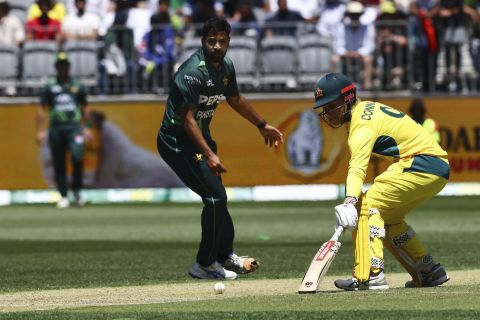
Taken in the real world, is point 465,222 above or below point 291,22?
below

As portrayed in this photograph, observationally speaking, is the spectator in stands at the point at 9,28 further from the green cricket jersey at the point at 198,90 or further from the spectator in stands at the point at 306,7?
the green cricket jersey at the point at 198,90

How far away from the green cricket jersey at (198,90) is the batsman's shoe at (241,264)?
1.18 metres

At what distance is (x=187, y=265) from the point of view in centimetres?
1368

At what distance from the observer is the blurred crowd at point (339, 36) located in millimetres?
24859

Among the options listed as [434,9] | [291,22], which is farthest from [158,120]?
[434,9]

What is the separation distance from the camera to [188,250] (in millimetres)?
15555

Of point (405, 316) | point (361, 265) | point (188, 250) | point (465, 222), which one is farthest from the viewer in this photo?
point (465, 222)

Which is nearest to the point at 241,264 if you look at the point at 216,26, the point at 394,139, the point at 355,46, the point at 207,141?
the point at 207,141

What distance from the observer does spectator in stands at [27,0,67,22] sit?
84.2 feet

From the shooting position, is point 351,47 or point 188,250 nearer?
point 188,250

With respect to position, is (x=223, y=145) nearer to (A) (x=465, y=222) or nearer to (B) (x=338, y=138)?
(B) (x=338, y=138)

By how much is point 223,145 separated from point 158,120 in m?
1.32

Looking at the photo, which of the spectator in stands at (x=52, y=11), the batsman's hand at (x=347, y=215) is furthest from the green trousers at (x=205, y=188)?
the spectator in stands at (x=52, y=11)

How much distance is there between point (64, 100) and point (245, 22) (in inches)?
173
